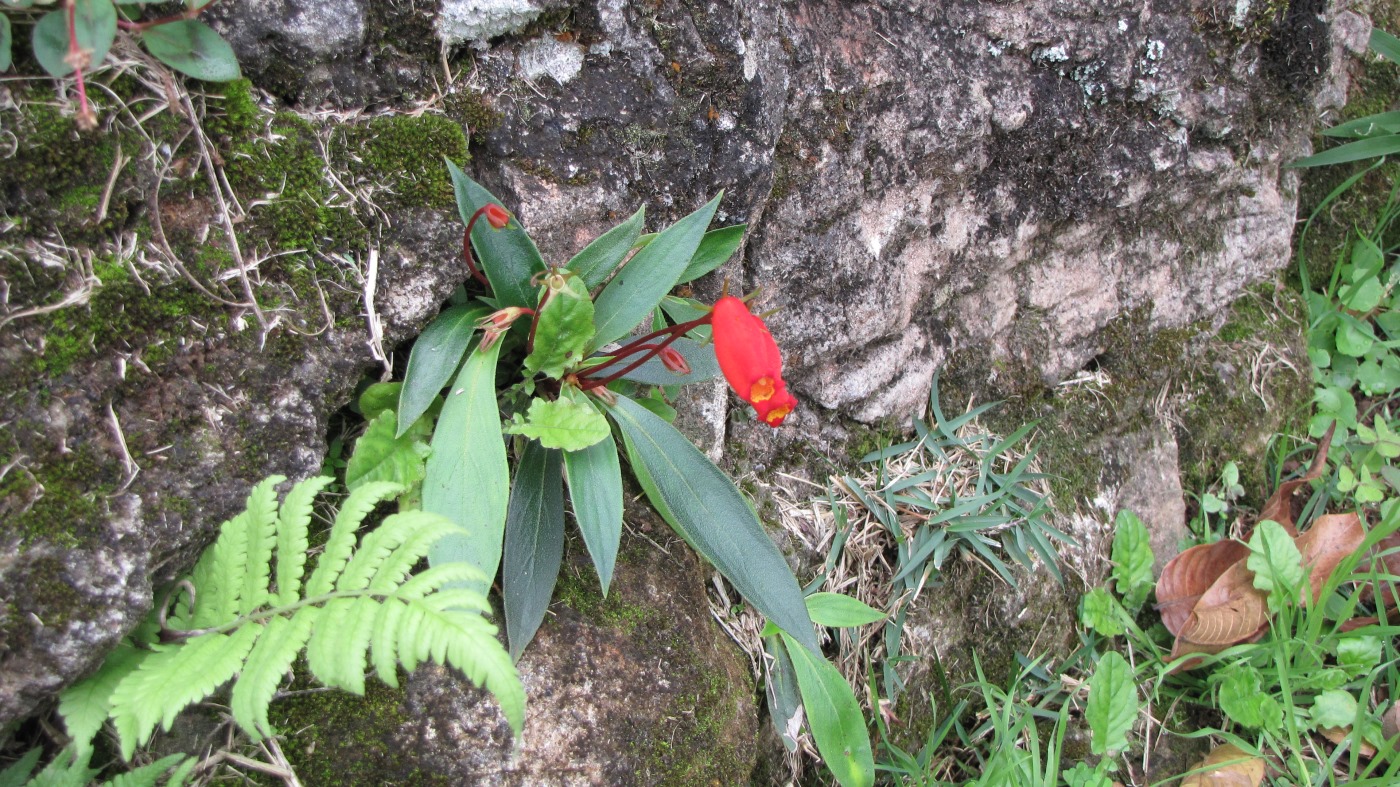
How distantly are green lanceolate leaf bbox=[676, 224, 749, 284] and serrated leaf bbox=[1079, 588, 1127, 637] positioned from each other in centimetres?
161

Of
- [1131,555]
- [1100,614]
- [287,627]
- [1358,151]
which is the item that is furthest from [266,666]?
[1358,151]

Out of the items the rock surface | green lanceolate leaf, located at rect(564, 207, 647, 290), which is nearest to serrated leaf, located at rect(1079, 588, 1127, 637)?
the rock surface

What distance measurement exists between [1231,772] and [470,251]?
2551 millimetres

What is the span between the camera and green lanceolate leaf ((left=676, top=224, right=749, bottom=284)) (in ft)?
7.32

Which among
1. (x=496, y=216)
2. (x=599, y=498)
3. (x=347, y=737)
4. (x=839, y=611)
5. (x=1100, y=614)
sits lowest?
(x=1100, y=614)

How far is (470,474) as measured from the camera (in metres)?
1.87

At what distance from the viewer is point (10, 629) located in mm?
1470

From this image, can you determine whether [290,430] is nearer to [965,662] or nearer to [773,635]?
[773,635]

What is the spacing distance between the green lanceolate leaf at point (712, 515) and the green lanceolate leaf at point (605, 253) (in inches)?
11.7

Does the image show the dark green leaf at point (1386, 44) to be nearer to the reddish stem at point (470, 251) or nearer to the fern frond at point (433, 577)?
the reddish stem at point (470, 251)

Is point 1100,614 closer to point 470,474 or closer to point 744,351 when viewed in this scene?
point 744,351

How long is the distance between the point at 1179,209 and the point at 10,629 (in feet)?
11.7

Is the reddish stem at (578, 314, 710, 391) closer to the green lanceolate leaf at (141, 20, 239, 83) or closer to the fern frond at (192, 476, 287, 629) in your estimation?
the fern frond at (192, 476, 287, 629)

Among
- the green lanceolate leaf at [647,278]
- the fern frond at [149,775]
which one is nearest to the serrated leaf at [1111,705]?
the green lanceolate leaf at [647,278]
